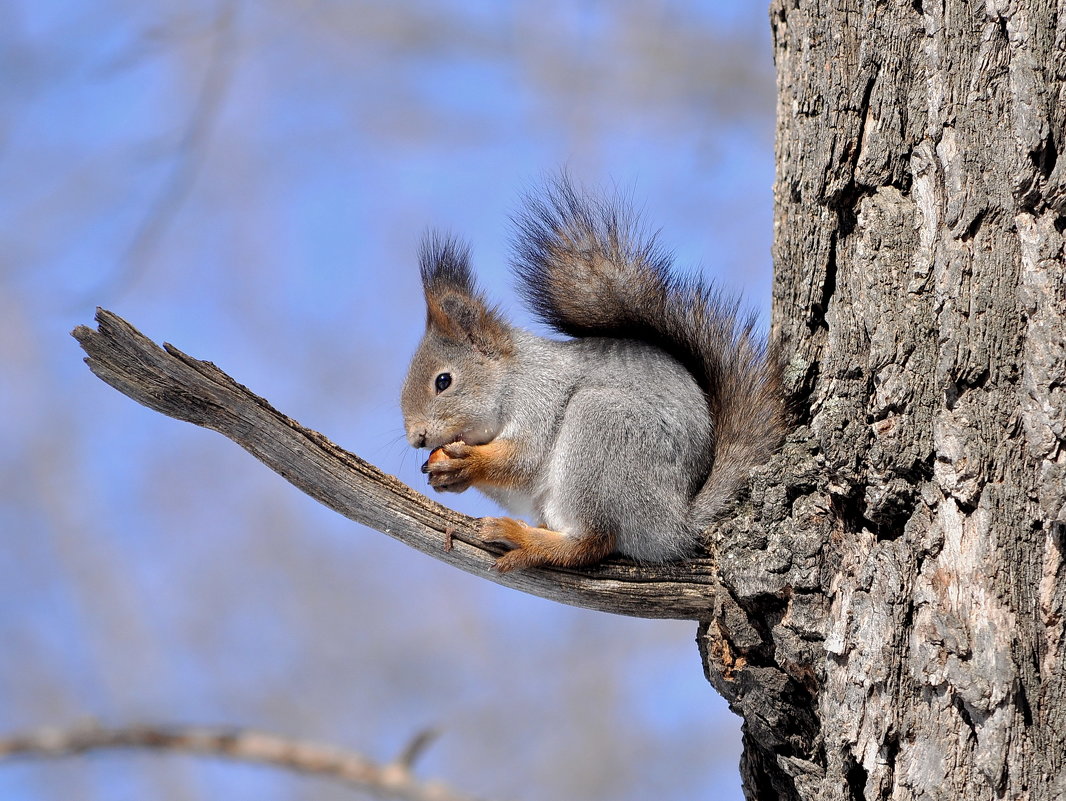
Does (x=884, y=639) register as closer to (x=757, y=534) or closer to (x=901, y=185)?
(x=757, y=534)

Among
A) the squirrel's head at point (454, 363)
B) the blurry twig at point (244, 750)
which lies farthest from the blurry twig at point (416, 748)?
the squirrel's head at point (454, 363)

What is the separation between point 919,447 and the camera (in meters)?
1.46

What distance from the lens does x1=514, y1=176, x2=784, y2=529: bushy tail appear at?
1.91 m

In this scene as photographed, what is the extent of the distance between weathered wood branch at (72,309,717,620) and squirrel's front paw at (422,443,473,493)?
0.97 ft

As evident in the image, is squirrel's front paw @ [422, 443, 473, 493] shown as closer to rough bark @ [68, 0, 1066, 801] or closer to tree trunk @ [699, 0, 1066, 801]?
rough bark @ [68, 0, 1066, 801]

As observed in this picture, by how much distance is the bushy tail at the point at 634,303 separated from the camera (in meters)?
1.91

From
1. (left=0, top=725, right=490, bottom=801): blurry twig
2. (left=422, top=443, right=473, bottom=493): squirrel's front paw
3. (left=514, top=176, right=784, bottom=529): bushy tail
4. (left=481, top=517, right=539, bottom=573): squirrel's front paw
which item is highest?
(left=514, top=176, right=784, bottom=529): bushy tail

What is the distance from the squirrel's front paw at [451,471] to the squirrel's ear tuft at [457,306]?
38 centimetres

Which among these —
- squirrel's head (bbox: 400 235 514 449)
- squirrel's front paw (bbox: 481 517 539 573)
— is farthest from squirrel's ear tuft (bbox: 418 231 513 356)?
squirrel's front paw (bbox: 481 517 539 573)

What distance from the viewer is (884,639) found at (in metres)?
1.45

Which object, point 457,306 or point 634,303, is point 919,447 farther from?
point 457,306

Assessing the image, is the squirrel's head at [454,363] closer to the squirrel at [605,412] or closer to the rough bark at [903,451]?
the squirrel at [605,412]

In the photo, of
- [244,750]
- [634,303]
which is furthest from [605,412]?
[244,750]

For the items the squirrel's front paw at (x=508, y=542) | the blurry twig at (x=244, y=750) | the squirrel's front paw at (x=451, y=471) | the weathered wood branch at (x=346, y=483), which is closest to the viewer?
the weathered wood branch at (x=346, y=483)
